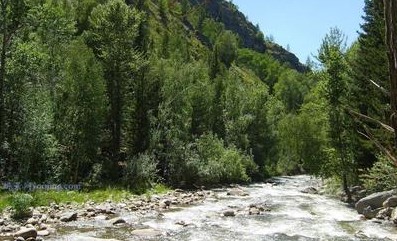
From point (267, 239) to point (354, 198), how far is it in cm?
1659

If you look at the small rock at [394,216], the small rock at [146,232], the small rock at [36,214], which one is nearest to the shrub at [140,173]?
the small rock at [36,214]

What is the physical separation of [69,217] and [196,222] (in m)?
6.14

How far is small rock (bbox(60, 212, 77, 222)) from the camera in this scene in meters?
22.7

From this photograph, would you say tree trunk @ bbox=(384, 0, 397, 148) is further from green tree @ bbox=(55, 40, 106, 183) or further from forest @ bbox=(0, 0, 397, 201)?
green tree @ bbox=(55, 40, 106, 183)

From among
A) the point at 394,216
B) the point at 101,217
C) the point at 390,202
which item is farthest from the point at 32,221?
the point at 390,202

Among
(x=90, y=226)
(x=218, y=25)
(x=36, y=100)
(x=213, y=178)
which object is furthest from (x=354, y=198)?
(x=218, y=25)

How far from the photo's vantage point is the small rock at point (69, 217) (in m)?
22.7

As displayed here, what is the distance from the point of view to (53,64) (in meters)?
43.5

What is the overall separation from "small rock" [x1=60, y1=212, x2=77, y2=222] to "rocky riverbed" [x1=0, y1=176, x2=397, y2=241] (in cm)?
5

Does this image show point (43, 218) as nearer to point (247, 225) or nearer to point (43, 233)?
point (43, 233)

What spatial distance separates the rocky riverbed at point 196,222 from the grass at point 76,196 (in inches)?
34.5

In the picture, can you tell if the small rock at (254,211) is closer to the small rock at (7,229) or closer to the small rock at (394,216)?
the small rock at (394,216)

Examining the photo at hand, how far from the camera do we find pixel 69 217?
74.9 ft

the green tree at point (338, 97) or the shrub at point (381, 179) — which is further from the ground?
the green tree at point (338, 97)
